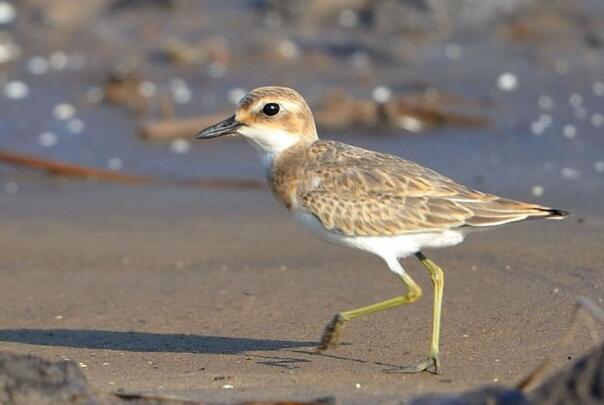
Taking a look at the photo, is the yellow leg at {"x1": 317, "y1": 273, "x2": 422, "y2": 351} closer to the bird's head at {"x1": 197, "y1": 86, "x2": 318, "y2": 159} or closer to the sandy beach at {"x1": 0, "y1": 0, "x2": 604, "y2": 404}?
the sandy beach at {"x1": 0, "y1": 0, "x2": 604, "y2": 404}

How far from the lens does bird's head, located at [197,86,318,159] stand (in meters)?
7.44

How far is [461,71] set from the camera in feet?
44.6

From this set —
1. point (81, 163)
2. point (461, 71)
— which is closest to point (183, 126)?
point (81, 163)

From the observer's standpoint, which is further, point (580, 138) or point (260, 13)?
point (260, 13)

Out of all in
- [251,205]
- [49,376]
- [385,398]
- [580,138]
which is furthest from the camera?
[580,138]

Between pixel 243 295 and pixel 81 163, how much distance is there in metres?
4.21

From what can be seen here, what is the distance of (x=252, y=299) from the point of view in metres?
8.02

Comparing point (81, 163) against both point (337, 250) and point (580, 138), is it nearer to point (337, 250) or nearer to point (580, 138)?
point (337, 250)

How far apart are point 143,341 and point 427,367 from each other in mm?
1681

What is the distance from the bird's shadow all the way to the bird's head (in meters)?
1.04

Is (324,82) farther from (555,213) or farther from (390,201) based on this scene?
(555,213)

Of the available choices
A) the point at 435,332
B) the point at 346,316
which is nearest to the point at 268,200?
the point at 346,316

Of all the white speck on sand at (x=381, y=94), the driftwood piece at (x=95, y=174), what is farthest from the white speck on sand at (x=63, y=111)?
the white speck on sand at (x=381, y=94)

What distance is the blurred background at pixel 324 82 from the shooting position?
38.3 ft
